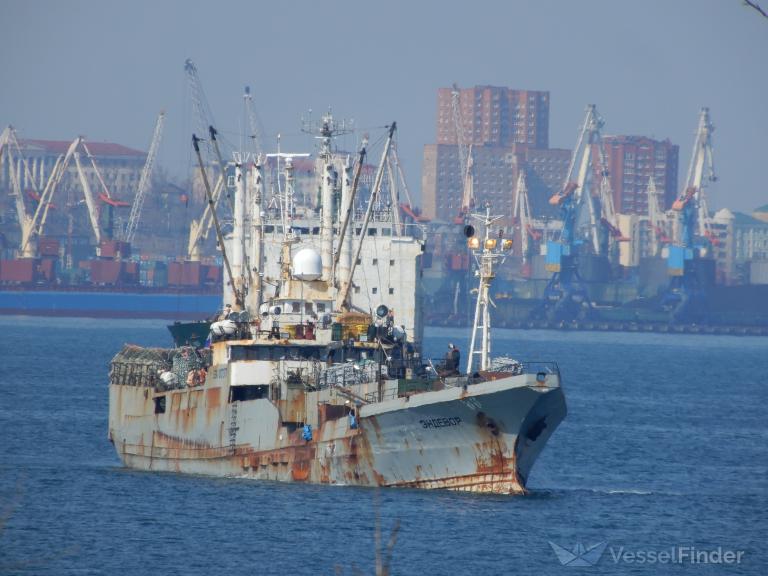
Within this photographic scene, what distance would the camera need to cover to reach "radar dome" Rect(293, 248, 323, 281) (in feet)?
188

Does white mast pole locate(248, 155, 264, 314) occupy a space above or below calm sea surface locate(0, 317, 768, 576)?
above

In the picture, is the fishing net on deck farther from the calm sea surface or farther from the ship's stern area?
the ship's stern area

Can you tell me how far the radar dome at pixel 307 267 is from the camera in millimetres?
57344

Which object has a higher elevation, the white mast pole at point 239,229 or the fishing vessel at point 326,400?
the white mast pole at point 239,229

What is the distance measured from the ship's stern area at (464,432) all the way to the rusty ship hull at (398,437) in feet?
0.10

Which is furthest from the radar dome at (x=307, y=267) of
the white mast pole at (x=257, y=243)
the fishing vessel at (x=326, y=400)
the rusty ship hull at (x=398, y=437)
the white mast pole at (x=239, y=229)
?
the white mast pole at (x=239, y=229)

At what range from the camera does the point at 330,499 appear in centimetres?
4725

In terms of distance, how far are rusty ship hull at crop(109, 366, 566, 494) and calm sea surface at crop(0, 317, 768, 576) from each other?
0.79 m

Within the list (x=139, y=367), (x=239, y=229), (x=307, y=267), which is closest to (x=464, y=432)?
(x=307, y=267)

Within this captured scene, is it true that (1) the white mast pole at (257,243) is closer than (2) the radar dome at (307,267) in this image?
No

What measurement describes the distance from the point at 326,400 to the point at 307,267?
8624 millimetres

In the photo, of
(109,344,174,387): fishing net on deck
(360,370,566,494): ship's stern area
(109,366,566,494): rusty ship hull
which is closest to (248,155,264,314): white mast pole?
(109,344,174,387): fishing net on deck

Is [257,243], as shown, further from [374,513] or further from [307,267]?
[374,513]

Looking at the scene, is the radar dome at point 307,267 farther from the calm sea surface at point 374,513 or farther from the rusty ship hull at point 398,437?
the calm sea surface at point 374,513
